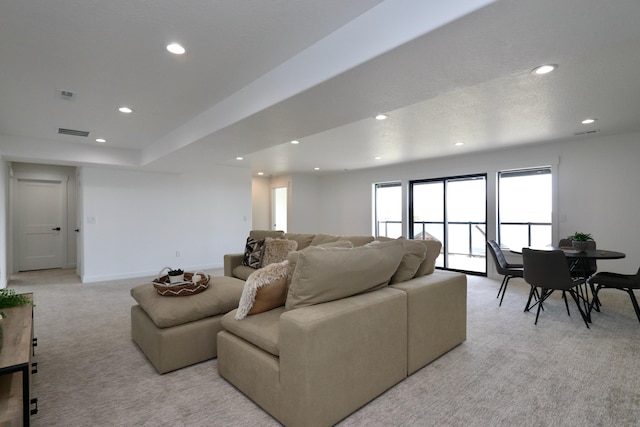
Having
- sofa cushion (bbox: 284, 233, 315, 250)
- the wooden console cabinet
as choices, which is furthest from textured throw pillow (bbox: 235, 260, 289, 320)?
sofa cushion (bbox: 284, 233, 315, 250)

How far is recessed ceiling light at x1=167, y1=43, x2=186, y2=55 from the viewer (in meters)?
2.15

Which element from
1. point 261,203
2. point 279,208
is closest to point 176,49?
point 279,208

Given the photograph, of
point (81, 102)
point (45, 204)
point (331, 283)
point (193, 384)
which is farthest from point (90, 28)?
point (45, 204)

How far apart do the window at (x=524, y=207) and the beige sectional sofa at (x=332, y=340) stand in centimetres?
417

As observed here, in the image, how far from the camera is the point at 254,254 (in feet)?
14.3

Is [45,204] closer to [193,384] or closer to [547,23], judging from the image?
[193,384]

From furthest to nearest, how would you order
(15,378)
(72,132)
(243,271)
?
(72,132)
(243,271)
(15,378)

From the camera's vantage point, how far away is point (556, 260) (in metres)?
3.24

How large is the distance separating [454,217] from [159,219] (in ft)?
20.2

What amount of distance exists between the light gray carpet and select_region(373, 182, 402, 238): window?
14.4ft

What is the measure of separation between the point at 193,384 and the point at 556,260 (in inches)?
141

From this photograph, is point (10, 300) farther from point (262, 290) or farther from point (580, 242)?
point (580, 242)

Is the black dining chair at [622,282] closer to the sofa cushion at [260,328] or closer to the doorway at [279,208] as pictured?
the sofa cushion at [260,328]

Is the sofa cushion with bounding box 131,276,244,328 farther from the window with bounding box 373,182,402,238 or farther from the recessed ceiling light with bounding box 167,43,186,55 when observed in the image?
the window with bounding box 373,182,402,238
